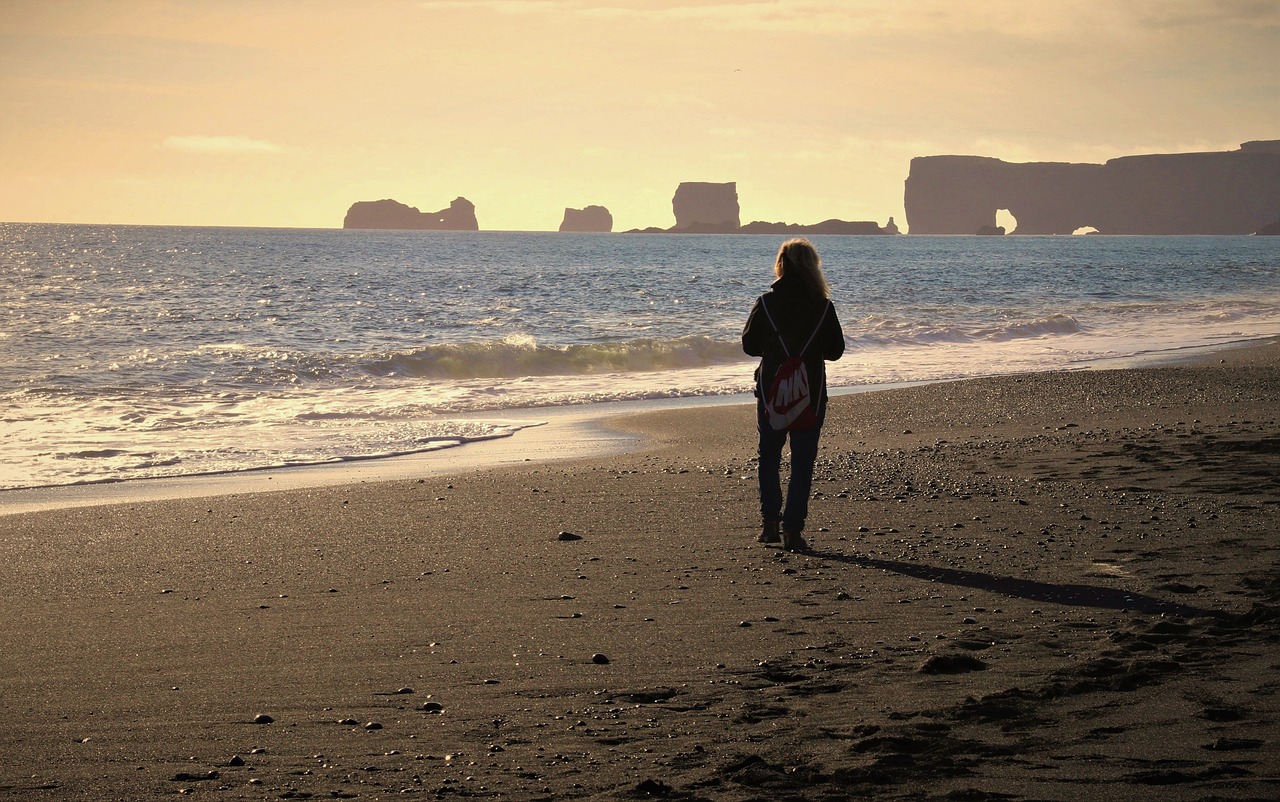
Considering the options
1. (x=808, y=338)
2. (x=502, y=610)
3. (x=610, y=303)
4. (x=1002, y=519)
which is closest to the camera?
(x=502, y=610)

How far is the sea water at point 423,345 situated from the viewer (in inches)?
491

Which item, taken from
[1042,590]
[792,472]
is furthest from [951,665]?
[792,472]

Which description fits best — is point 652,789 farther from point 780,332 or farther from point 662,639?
point 780,332

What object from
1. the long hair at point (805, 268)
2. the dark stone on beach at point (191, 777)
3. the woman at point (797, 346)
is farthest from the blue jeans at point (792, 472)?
the dark stone on beach at point (191, 777)

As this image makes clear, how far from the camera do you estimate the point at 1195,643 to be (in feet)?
14.1

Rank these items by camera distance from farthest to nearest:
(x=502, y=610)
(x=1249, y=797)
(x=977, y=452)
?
1. (x=977, y=452)
2. (x=502, y=610)
3. (x=1249, y=797)

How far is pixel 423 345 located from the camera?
2345 cm

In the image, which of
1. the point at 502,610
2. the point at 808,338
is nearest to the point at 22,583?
the point at 502,610

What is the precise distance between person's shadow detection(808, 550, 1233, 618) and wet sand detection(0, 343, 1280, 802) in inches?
0.9

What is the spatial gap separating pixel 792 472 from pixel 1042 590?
63.5 inches

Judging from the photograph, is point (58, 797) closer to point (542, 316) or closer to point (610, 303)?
point (542, 316)

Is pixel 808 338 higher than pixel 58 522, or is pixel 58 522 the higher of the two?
pixel 808 338

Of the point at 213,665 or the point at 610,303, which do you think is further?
the point at 610,303

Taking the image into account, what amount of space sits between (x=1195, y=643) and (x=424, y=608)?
10.4 feet
